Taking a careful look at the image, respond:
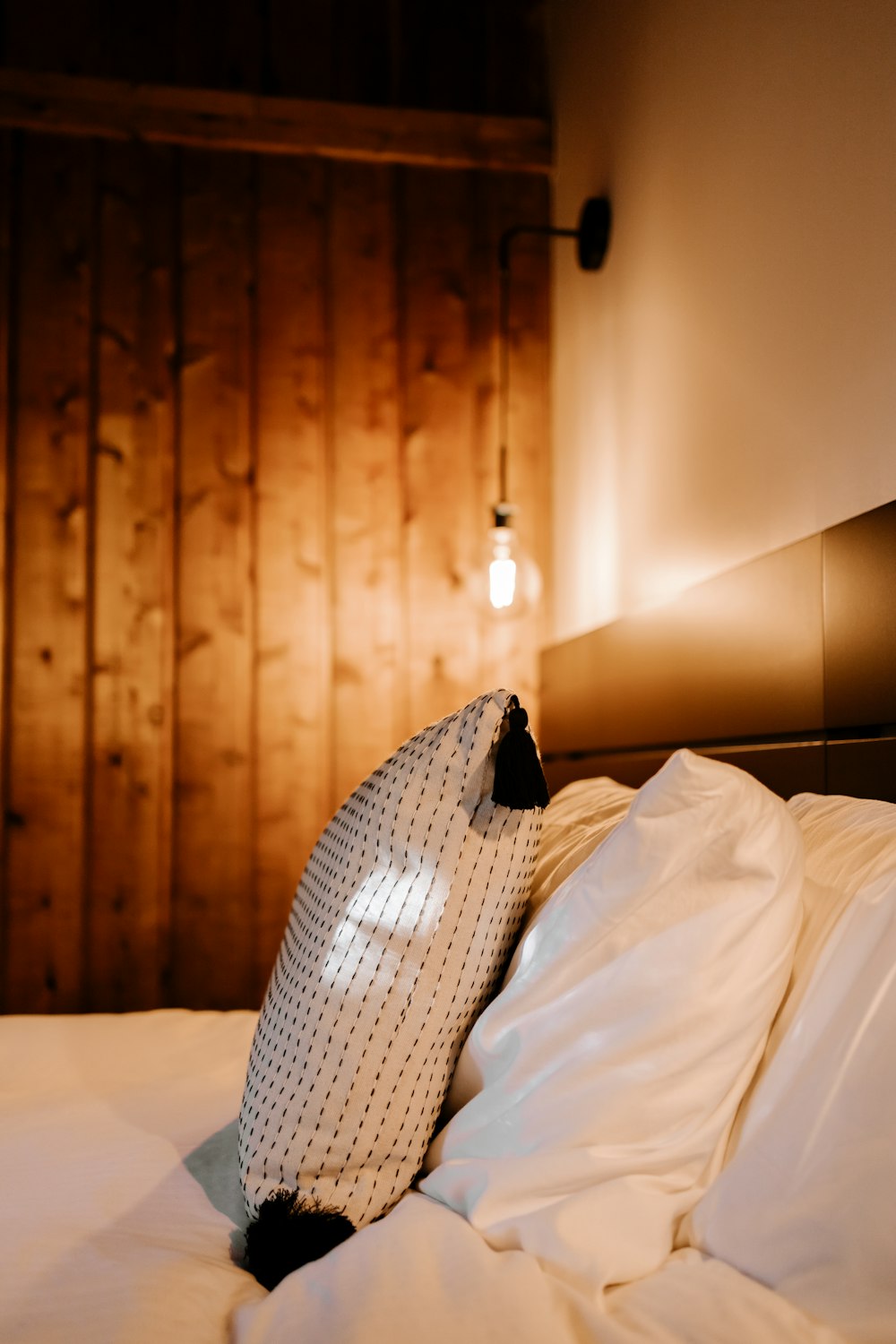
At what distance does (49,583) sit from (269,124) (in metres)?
1.27

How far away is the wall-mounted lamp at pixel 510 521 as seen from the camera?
2.33 meters

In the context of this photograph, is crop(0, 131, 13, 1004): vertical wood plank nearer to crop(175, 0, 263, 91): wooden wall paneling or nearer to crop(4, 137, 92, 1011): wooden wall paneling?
crop(4, 137, 92, 1011): wooden wall paneling

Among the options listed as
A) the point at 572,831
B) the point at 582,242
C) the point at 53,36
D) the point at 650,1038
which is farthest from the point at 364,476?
the point at 650,1038

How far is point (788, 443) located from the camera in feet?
4.87

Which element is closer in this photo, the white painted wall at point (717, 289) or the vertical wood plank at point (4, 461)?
the white painted wall at point (717, 289)

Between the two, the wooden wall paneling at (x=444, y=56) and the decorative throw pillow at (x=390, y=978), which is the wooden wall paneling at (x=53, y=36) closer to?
Answer: the wooden wall paneling at (x=444, y=56)

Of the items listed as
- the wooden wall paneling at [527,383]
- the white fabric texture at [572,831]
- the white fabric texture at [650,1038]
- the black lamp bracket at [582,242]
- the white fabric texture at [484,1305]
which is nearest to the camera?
the white fabric texture at [484,1305]

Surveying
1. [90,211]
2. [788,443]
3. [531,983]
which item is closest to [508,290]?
[90,211]

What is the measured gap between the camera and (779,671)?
4.61 feet

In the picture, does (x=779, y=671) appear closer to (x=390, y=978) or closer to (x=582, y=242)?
(x=390, y=978)

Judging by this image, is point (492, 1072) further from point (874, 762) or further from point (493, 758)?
point (874, 762)

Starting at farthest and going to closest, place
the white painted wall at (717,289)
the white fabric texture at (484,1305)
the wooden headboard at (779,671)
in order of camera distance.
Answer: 1. the white painted wall at (717,289)
2. the wooden headboard at (779,671)
3. the white fabric texture at (484,1305)

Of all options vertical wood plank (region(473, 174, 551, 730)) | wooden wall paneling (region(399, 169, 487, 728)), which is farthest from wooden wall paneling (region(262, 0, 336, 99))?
vertical wood plank (region(473, 174, 551, 730))

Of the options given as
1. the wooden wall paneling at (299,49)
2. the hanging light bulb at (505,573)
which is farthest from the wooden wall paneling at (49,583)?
the hanging light bulb at (505,573)
